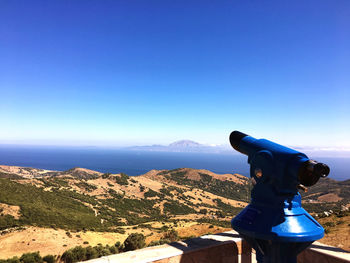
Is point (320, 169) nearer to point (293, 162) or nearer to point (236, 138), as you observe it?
point (293, 162)

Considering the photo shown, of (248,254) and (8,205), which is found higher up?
(248,254)

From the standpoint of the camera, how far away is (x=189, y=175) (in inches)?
4023

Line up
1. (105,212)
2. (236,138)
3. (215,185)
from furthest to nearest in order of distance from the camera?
(215,185) < (105,212) < (236,138)

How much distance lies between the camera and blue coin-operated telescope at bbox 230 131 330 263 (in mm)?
1881

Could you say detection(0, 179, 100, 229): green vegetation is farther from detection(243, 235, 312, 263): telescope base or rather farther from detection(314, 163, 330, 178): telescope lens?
detection(314, 163, 330, 178): telescope lens

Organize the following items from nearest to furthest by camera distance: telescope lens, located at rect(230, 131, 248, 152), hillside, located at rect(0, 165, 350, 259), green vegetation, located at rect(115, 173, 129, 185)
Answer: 1. telescope lens, located at rect(230, 131, 248, 152)
2. hillside, located at rect(0, 165, 350, 259)
3. green vegetation, located at rect(115, 173, 129, 185)

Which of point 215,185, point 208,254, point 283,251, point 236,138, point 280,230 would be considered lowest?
point 215,185

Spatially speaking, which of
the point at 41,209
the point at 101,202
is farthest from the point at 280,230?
the point at 101,202

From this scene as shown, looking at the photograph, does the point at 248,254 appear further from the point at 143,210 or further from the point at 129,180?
the point at 129,180

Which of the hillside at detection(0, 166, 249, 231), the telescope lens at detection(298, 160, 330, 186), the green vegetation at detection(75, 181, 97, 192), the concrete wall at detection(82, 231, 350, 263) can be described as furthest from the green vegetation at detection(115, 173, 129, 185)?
the telescope lens at detection(298, 160, 330, 186)

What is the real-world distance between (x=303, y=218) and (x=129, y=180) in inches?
2611

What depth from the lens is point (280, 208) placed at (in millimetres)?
2010

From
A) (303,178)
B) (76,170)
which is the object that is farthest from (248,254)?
(76,170)

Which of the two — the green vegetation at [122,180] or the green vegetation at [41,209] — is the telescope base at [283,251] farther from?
the green vegetation at [122,180]
